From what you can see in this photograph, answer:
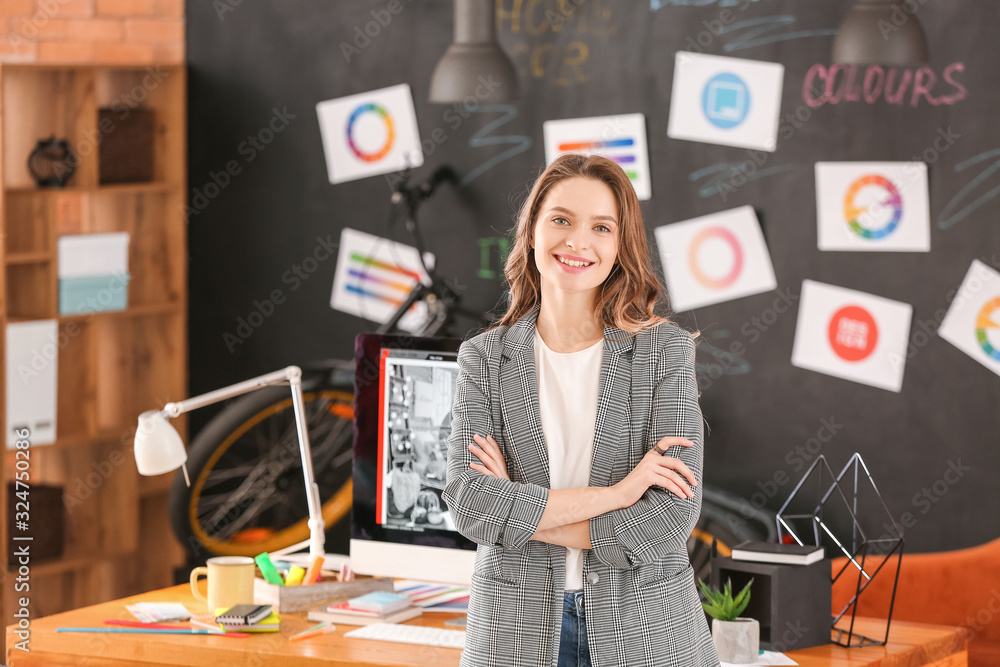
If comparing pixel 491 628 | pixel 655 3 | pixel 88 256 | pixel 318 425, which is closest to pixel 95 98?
pixel 88 256

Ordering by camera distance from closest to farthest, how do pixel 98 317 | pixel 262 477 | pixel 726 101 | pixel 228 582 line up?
pixel 228 582 → pixel 726 101 → pixel 98 317 → pixel 262 477

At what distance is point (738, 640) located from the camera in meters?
2.07

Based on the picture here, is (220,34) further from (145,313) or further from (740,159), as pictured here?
(740,159)

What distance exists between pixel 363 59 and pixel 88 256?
116 centimetres

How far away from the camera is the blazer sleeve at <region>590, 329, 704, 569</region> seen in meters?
1.69

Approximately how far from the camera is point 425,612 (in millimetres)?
2371

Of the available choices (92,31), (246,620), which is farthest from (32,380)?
(246,620)

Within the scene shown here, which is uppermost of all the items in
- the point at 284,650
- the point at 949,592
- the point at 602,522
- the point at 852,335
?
the point at 852,335

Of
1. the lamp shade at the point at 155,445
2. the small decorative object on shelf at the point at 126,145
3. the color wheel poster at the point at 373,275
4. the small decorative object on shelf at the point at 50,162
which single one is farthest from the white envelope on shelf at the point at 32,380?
the lamp shade at the point at 155,445

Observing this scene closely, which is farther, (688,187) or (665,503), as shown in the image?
(688,187)

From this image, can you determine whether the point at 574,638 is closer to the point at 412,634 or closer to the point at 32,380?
the point at 412,634

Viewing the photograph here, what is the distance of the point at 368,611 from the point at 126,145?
2.59m

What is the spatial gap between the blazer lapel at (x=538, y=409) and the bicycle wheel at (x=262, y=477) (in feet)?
7.07

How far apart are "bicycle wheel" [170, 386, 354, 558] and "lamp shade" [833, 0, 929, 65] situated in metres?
1.93
